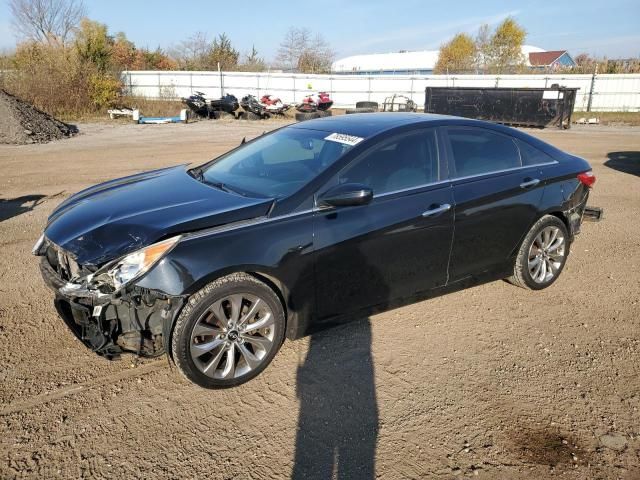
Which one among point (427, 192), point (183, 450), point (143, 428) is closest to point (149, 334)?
point (143, 428)

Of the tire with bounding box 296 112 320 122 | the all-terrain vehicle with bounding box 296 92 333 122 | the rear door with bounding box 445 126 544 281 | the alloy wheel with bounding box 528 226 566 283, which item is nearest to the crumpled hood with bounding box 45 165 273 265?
the rear door with bounding box 445 126 544 281

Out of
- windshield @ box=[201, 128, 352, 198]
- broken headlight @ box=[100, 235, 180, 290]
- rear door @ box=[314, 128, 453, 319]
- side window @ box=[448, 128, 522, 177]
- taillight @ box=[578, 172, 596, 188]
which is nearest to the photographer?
broken headlight @ box=[100, 235, 180, 290]

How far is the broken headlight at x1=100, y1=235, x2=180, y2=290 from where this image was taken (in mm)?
2822

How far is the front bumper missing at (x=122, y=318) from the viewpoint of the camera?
2850 mm

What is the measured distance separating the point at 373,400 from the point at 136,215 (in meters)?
1.93

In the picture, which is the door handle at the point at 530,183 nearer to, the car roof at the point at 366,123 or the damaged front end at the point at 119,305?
the car roof at the point at 366,123

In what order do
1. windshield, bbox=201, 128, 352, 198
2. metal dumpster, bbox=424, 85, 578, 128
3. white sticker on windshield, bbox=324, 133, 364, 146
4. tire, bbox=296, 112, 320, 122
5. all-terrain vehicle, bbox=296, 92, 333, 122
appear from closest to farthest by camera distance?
windshield, bbox=201, 128, 352, 198 → white sticker on windshield, bbox=324, 133, 364, 146 → metal dumpster, bbox=424, 85, 578, 128 → tire, bbox=296, 112, 320, 122 → all-terrain vehicle, bbox=296, 92, 333, 122

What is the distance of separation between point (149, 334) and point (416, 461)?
67.6 inches

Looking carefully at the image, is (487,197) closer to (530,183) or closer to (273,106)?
(530,183)

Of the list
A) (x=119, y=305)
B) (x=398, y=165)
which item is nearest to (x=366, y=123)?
(x=398, y=165)

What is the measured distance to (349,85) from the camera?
108 feet

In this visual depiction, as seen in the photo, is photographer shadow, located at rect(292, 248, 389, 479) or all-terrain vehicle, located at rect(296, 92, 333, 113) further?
all-terrain vehicle, located at rect(296, 92, 333, 113)

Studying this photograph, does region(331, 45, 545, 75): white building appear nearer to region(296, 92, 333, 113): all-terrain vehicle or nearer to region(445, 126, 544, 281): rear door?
region(296, 92, 333, 113): all-terrain vehicle

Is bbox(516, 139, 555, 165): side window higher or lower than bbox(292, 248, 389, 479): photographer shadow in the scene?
higher
